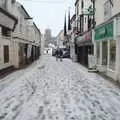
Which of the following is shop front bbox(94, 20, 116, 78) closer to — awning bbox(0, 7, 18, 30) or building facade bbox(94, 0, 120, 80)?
building facade bbox(94, 0, 120, 80)

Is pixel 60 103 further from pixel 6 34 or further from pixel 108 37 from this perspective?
pixel 6 34

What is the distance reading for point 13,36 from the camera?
25797 millimetres

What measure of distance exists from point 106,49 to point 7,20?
7133mm

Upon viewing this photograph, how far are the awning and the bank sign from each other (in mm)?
6328

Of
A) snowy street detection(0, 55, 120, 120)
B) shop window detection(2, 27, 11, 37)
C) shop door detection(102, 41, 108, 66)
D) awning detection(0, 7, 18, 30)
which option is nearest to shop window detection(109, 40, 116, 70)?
shop door detection(102, 41, 108, 66)

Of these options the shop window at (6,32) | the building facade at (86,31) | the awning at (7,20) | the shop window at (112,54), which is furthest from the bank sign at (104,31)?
the shop window at (6,32)

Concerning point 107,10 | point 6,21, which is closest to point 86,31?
point 6,21

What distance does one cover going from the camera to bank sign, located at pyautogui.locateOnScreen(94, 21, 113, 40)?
1841 cm

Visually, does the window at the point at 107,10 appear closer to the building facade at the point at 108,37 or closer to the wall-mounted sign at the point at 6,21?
the building facade at the point at 108,37

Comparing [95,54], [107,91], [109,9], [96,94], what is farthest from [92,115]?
[95,54]

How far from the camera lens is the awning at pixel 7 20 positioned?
818 inches

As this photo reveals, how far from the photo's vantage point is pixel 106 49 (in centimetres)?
2134

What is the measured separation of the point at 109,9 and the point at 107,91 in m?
7.59

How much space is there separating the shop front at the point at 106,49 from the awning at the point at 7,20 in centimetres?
632
